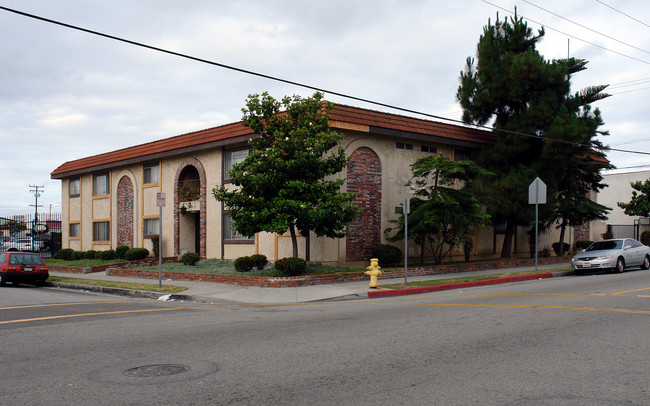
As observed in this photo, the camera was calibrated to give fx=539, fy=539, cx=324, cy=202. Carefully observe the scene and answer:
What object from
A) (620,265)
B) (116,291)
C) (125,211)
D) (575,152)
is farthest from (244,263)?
(575,152)

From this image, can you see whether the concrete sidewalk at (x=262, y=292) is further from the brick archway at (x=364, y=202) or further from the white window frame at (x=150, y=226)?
the white window frame at (x=150, y=226)

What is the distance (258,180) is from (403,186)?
8642mm

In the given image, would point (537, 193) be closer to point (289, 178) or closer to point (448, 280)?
point (448, 280)

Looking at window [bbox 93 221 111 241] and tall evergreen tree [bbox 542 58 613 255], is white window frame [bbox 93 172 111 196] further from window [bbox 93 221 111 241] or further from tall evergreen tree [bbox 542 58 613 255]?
tall evergreen tree [bbox 542 58 613 255]

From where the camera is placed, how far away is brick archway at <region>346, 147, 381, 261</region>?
2191cm

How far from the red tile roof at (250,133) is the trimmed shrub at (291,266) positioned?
5851 millimetres

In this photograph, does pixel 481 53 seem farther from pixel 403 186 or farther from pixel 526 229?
pixel 526 229

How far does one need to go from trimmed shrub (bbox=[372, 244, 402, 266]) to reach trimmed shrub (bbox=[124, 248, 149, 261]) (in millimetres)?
12665

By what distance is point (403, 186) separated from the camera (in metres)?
23.9

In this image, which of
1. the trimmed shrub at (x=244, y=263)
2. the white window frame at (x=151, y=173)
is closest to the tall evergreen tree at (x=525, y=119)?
the trimmed shrub at (x=244, y=263)

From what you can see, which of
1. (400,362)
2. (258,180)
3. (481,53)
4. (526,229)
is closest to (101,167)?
(258,180)

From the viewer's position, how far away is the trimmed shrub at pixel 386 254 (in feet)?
70.1

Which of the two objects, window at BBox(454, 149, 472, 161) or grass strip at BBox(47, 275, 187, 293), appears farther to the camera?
window at BBox(454, 149, 472, 161)

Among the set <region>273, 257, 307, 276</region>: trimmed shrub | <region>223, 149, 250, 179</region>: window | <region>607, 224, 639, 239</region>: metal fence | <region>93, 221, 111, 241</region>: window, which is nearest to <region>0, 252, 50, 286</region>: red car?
<region>223, 149, 250, 179</region>: window
